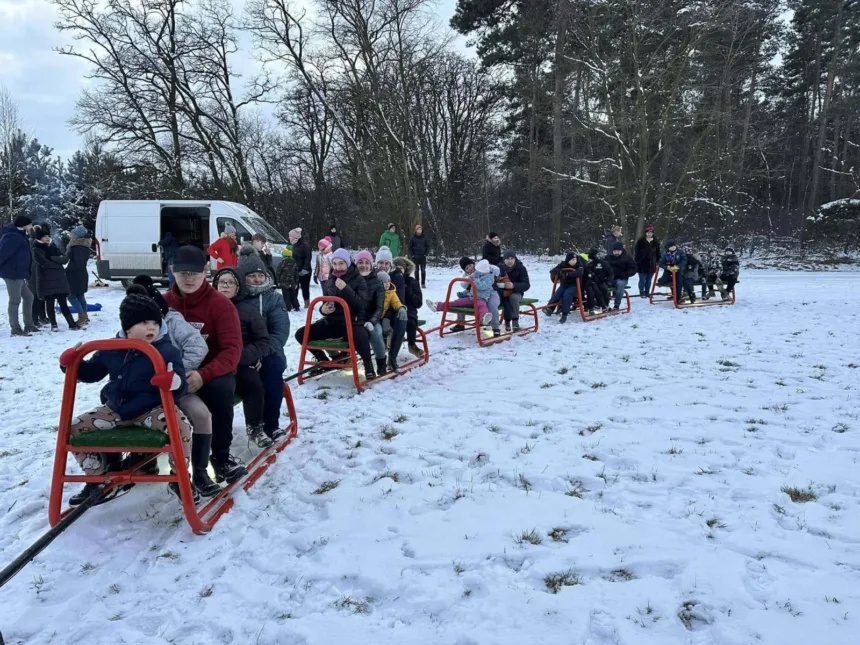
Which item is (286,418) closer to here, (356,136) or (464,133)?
(356,136)

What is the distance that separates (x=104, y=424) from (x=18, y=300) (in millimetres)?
7988

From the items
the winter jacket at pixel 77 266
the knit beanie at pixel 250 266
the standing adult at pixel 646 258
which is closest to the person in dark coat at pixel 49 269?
the winter jacket at pixel 77 266

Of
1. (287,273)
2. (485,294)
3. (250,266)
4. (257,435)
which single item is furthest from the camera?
(287,273)

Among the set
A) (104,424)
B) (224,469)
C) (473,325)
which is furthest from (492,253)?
(104,424)

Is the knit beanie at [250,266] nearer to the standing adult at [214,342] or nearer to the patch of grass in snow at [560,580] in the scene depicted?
the standing adult at [214,342]

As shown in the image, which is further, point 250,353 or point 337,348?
point 337,348

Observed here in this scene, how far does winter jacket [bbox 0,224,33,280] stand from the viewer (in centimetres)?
866

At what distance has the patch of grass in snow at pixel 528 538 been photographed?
2891 millimetres

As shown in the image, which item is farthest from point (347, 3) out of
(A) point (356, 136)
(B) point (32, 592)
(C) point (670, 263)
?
(B) point (32, 592)

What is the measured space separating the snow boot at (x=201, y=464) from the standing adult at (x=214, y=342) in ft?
0.05

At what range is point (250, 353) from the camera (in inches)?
161

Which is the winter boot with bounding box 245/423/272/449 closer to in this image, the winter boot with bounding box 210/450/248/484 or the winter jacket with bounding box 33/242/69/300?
the winter boot with bounding box 210/450/248/484

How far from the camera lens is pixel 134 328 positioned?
3.04 m

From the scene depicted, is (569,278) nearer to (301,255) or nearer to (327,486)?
(301,255)
